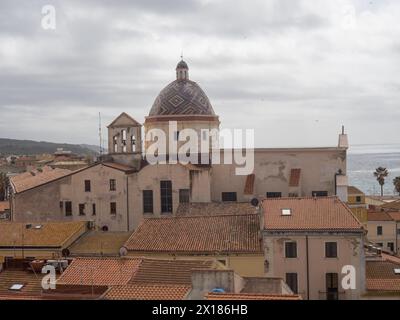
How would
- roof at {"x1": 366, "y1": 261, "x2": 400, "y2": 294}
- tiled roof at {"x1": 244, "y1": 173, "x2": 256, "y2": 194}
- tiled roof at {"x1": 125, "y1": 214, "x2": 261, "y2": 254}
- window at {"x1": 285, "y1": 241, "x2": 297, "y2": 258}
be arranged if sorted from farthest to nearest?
1. tiled roof at {"x1": 244, "y1": 173, "x2": 256, "y2": 194}
2. tiled roof at {"x1": 125, "y1": 214, "x2": 261, "y2": 254}
3. window at {"x1": 285, "y1": 241, "x2": 297, "y2": 258}
4. roof at {"x1": 366, "y1": 261, "x2": 400, "y2": 294}

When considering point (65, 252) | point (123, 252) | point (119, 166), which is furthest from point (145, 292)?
point (119, 166)

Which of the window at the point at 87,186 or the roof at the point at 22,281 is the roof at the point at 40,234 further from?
the roof at the point at 22,281

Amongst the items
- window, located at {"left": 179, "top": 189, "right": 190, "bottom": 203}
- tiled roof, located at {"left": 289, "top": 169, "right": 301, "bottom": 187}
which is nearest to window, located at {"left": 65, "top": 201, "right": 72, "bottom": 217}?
window, located at {"left": 179, "top": 189, "right": 190, "bottom": 203}

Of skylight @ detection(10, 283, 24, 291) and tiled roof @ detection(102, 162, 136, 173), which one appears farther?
tiled roof @ detection(102, 162, 136, 173)

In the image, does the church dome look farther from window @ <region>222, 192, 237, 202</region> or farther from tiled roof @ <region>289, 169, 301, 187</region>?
tiled roof @ <region>289, 169, 301, 187</region>

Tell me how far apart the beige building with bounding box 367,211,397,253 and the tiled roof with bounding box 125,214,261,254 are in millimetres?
21114

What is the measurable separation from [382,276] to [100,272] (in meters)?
11.0

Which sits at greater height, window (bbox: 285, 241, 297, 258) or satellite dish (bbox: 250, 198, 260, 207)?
satellite dish (bbox: 250, 198, 260, 207)

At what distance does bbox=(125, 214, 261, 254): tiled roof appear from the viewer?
77.4ft

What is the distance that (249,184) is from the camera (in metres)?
34.9

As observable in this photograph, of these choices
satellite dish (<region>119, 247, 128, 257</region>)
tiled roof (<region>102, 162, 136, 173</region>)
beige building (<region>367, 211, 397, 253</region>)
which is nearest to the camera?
satellite dish (<region>119, 247, 128, 257</region>)
